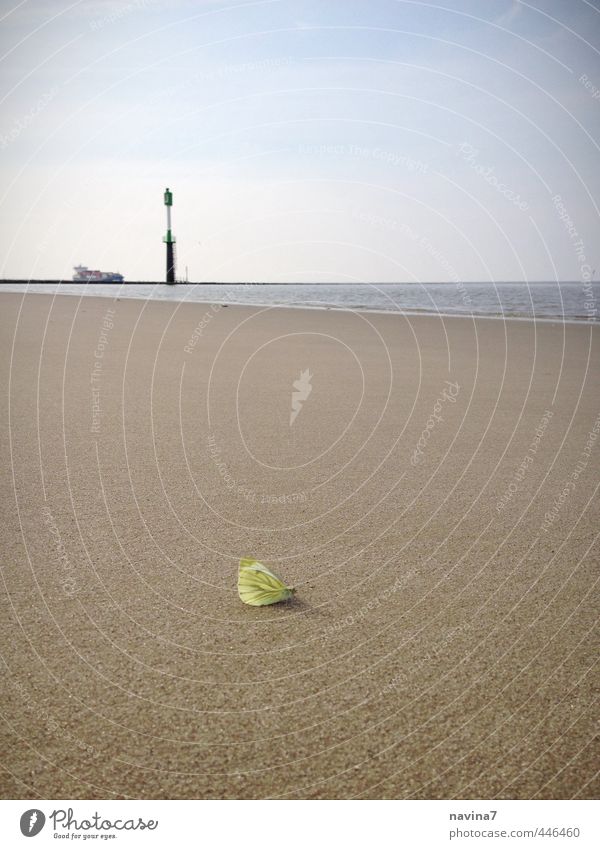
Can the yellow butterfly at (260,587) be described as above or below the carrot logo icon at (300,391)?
below

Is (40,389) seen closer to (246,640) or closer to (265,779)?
(246,640)
